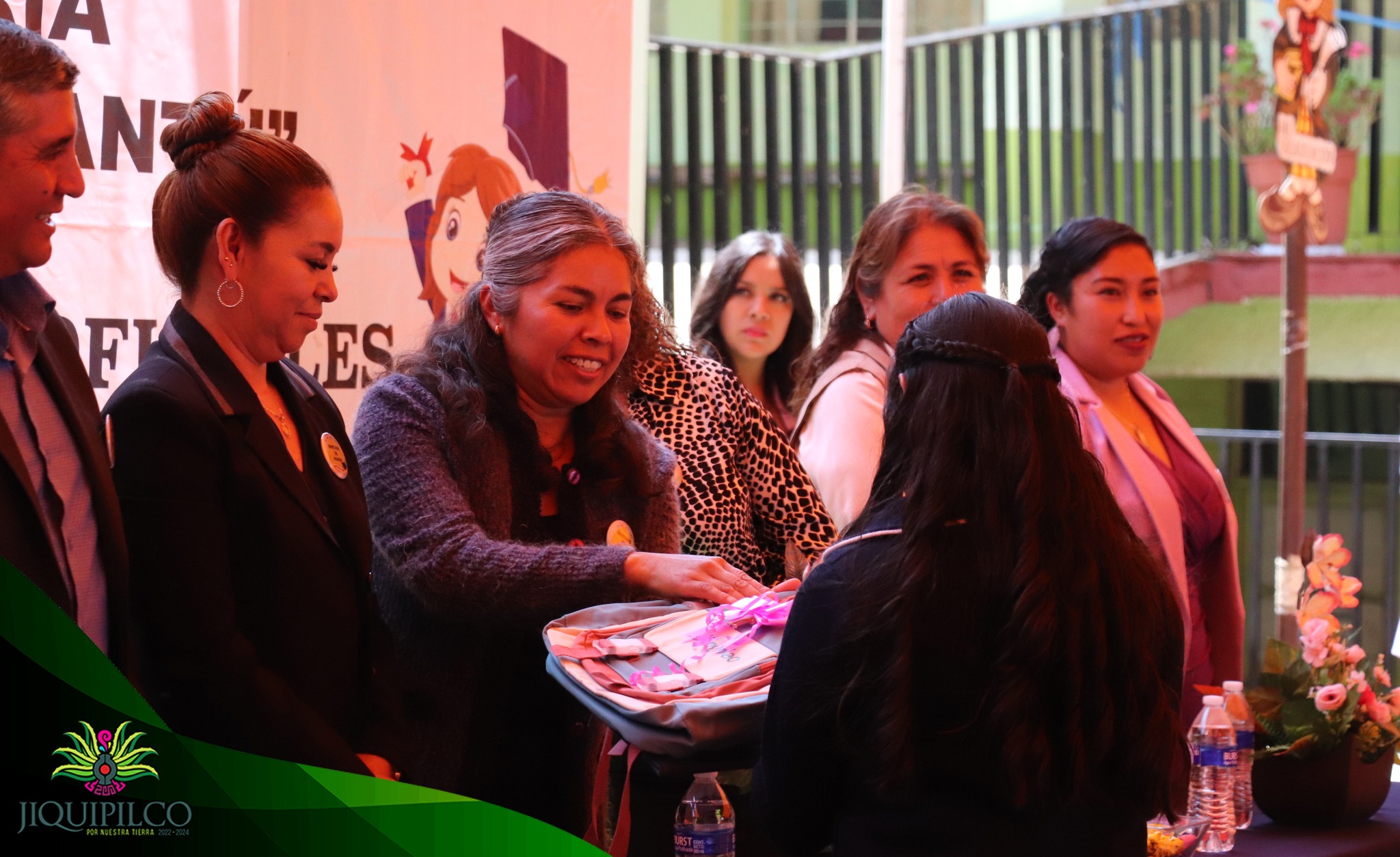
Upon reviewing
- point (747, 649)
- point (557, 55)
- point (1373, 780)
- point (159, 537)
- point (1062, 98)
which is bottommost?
point (1373, 780)

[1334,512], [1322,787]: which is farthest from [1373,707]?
[1334,512]

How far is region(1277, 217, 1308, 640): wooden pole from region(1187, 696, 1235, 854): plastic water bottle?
1.72 metres

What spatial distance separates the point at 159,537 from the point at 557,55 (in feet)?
6.35

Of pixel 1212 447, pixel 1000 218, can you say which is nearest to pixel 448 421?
pixel 1000 218

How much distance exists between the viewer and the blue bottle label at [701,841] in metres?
1.92

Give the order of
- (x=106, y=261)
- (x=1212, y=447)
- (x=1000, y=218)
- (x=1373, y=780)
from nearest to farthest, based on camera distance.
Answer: (x=106, y=261) < (x=1373, y=780) < (x=1000, y=218) < (x=1212, y=447)

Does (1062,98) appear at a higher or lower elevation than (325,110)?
higher

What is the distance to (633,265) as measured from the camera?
2.16 meters

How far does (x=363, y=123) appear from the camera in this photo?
2748 mm

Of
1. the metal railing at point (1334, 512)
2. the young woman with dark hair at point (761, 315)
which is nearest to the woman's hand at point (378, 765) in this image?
the young woman with dark hair at point (761, 315)

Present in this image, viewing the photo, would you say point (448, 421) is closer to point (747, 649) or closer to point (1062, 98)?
point (747, 649)

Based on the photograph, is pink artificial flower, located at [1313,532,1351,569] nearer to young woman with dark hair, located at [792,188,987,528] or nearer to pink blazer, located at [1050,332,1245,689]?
pink blazer, located at [1050,332,1245,689]

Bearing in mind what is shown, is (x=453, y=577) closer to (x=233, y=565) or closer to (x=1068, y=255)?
(x=233, y=565)

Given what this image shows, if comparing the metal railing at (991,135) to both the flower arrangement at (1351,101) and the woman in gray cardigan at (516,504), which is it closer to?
the flower arrangement at (1351,101)
